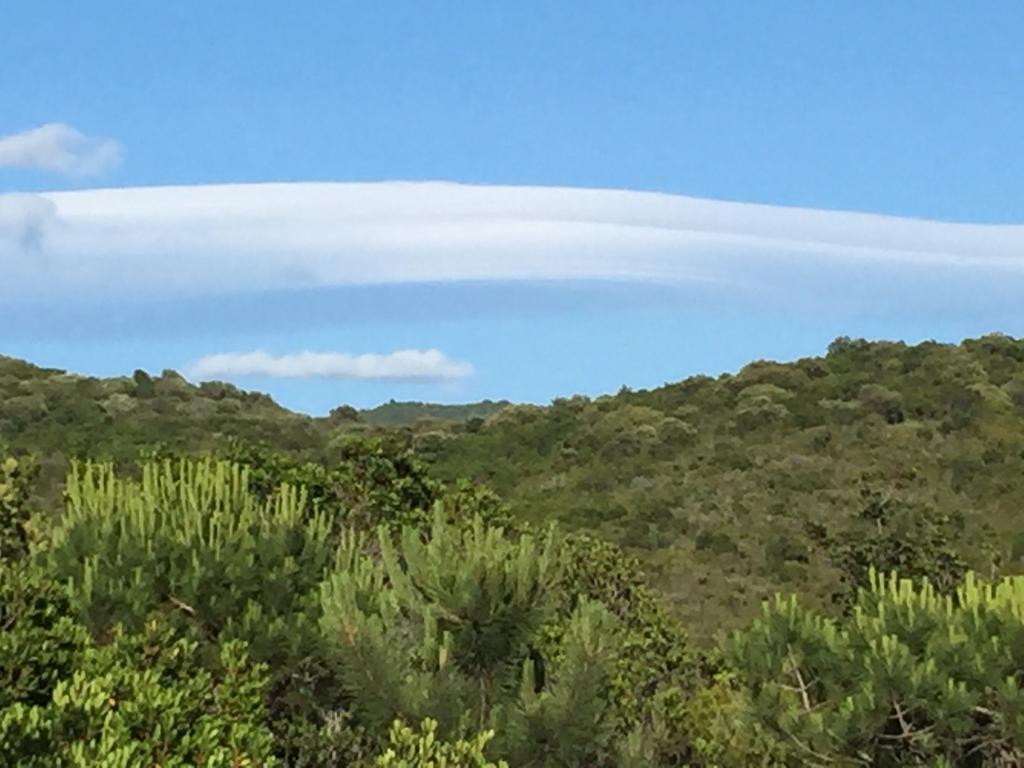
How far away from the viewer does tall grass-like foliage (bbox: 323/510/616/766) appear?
1591cm

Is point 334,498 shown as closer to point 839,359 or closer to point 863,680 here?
point 863,680

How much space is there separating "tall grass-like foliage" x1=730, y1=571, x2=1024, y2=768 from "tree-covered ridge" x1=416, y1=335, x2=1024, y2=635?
20.3 m

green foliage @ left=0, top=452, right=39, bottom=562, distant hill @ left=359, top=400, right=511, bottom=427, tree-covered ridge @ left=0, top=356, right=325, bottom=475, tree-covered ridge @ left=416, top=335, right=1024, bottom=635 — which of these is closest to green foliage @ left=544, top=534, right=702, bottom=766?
tree-covered ridge @ left=416, top=335, right=1024, bottom=635

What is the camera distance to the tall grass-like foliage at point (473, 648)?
15906 millimetres

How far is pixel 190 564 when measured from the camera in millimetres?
17469

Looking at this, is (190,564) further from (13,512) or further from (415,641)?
(13,512)

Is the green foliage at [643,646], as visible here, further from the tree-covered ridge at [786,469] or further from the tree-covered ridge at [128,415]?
the tree-covered ridge at [128,415]

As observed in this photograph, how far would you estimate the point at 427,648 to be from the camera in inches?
640

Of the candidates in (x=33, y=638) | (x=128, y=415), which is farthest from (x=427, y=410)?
(x=33, y=638)

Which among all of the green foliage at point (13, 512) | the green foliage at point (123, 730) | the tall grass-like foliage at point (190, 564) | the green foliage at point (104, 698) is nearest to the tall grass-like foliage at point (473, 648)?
the tall grass-like foliage at point (190, 564)

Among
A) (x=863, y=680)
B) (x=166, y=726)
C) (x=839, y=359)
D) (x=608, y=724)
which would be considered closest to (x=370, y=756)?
(x=608, y=724)

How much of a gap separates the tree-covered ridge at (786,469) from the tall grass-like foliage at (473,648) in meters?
22.1

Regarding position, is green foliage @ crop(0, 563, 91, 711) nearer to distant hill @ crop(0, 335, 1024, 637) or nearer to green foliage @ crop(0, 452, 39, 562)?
green foliage @ crop(0, 452, 39, 562)

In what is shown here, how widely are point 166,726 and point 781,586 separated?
139 feet
